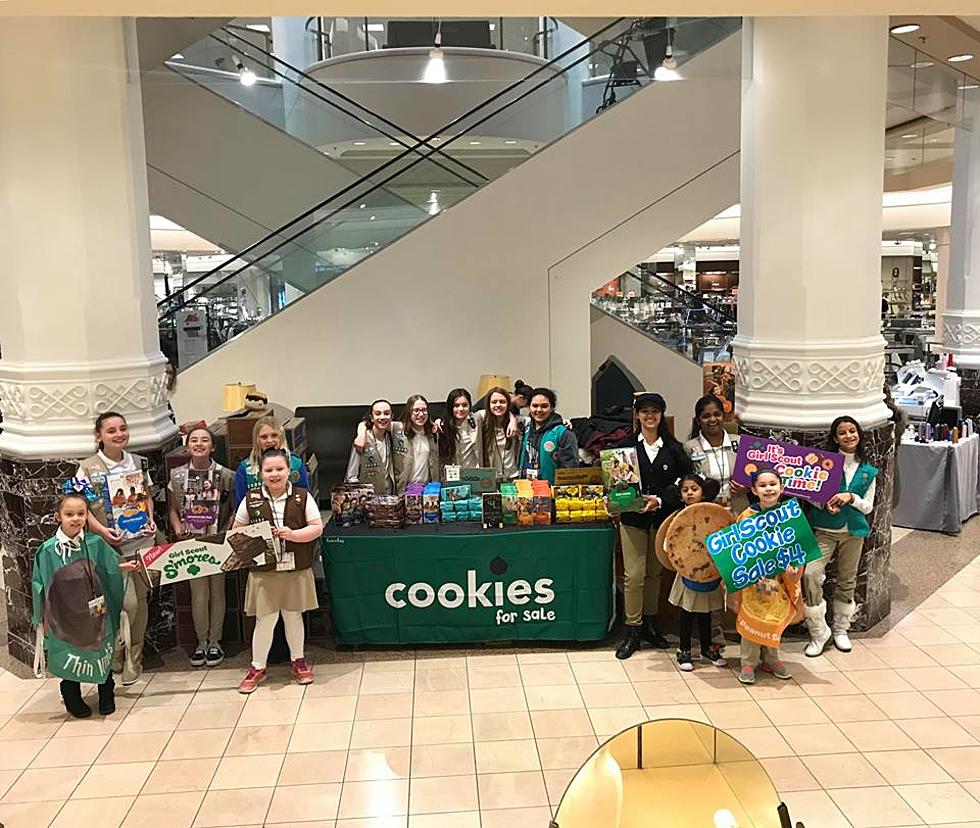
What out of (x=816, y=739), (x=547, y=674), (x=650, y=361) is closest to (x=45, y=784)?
(x=547, y=674)

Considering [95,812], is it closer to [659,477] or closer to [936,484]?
[659,477]

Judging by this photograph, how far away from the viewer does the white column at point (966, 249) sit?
959cm

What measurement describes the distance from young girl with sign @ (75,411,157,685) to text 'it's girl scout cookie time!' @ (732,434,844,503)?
11.1 ft

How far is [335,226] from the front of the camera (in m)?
9.48

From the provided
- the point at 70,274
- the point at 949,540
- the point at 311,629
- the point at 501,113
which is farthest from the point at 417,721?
the point at 501,113

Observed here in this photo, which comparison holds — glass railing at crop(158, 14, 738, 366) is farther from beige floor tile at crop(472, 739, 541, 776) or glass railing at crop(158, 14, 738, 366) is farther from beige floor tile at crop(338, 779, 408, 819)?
beige floor tile at crop(338, 779, 408, 819)

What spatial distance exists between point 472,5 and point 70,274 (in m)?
3.27

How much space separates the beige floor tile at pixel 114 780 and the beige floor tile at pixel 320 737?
671 millimetres

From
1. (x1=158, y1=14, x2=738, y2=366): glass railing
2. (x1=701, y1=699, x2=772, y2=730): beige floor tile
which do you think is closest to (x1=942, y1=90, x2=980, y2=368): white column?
(x1=158, y1=14, x2=738, y2=366): glass railing

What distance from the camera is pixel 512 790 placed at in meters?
4.12

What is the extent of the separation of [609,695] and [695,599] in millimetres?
729

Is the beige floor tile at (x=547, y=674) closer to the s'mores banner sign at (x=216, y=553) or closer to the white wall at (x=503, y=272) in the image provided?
the s'mores banner sign at (x=216, y=553)

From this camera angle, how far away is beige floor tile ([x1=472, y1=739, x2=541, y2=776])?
4309 millimetres

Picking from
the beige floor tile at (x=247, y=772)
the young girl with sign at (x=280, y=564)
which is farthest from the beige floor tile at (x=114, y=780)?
the young girl with sign at (x=280, y=564)
